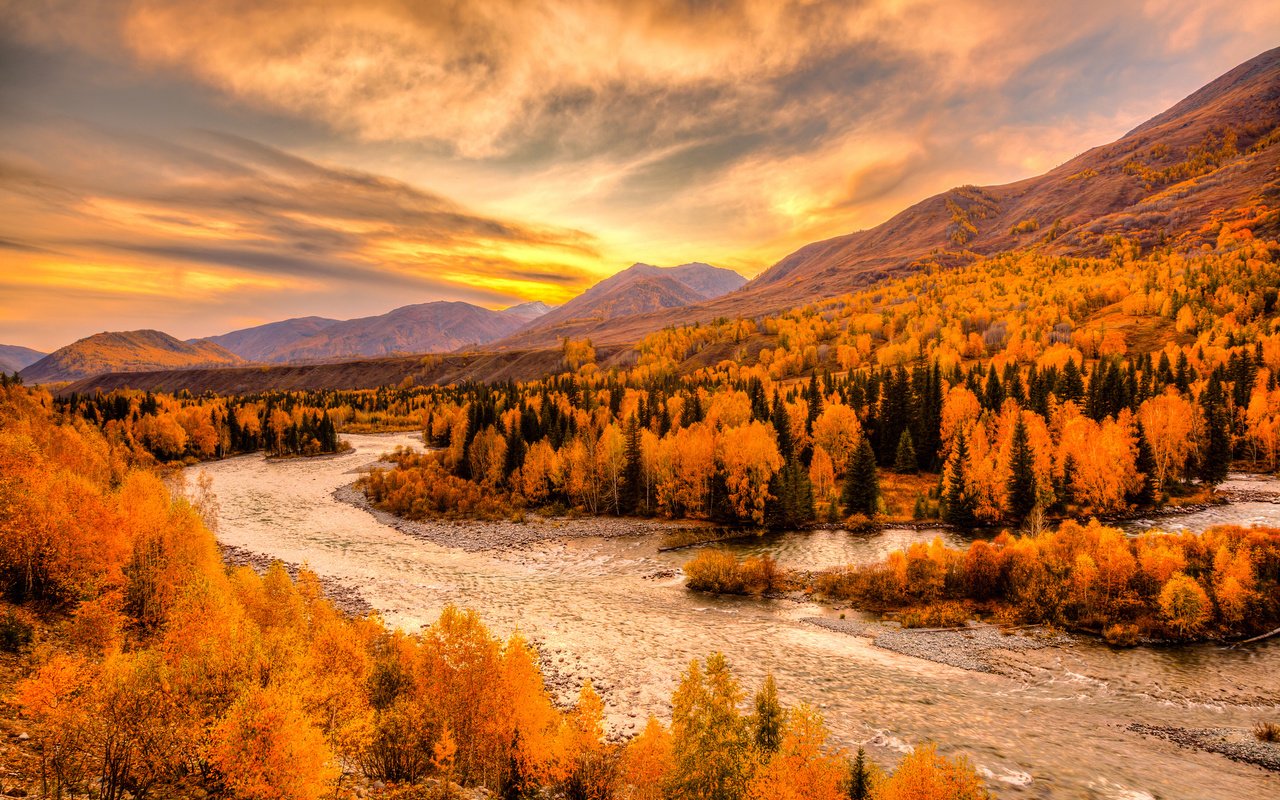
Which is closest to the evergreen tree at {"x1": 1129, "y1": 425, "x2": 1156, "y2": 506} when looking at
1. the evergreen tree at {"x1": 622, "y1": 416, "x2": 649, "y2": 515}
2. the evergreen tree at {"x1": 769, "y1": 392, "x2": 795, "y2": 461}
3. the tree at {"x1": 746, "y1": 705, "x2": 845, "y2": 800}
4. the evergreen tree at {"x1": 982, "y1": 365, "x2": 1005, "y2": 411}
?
the evergreen tree at {"x1": 982, "y1": 365, "x2": 1005, "y2": 411}

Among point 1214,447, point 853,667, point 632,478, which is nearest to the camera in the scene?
point 853,667

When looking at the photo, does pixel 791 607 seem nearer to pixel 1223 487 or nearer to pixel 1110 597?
pixel 1110 597

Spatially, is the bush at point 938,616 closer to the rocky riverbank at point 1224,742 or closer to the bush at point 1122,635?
the bush at point 1122,635

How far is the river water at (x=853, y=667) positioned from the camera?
1035 inches

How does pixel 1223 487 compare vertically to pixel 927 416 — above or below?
below

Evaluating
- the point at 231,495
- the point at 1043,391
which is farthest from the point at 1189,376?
the point at 231,495

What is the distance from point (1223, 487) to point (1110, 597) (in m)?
58.7

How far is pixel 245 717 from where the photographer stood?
15.9m

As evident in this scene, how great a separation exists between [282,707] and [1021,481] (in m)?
78.5

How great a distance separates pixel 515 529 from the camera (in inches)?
2872

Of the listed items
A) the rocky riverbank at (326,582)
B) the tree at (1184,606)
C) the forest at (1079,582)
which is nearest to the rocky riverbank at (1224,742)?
the forest at (1079,582)

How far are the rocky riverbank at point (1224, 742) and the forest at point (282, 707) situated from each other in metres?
13.8

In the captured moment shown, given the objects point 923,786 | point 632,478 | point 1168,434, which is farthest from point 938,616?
point 1168,434

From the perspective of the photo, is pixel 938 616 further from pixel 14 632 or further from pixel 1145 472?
pixel 1145 472
